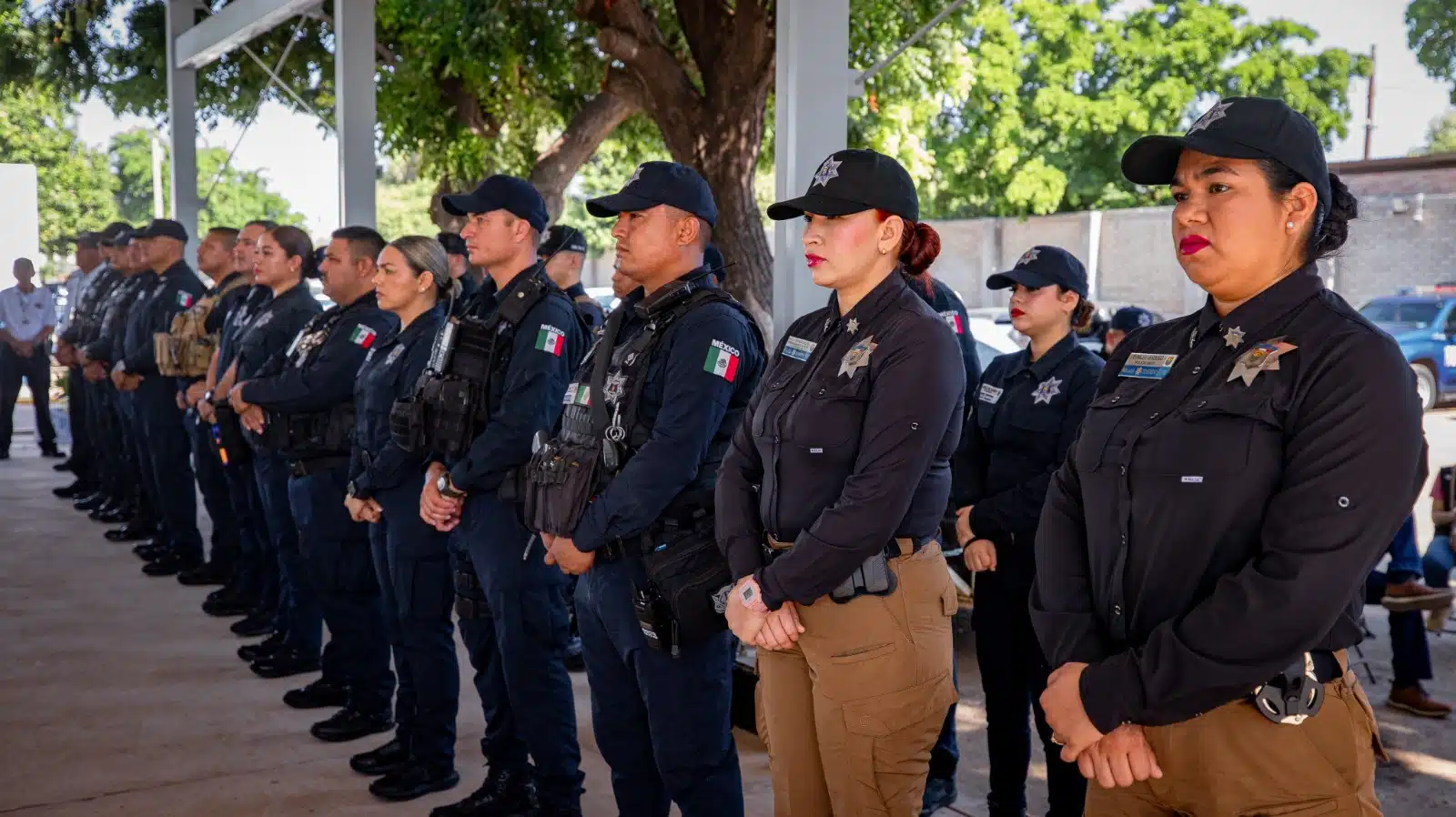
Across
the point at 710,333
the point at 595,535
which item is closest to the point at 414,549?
the point at 595,535

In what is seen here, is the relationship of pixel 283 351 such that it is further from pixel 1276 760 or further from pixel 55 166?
pixel 55 166

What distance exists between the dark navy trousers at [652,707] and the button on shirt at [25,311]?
10.9 metres

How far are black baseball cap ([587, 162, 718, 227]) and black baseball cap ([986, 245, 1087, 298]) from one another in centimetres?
88

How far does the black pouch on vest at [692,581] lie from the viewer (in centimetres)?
299

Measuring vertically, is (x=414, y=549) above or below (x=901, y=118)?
below

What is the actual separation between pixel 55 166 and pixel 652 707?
43.1 metres

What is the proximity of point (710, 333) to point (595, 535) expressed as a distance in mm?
560

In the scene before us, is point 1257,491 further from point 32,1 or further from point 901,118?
point 32,1

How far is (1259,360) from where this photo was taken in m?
1.83

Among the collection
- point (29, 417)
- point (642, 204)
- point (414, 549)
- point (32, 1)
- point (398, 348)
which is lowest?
point (29, 417)

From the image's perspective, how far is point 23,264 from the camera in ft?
41.0

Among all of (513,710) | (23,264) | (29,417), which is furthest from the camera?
(29,417)

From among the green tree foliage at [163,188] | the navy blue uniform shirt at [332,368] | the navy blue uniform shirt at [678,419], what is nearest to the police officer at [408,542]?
the navy blue uniform shirt at [332,368]

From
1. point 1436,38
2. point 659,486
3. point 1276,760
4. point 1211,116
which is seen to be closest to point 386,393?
point 659,486
